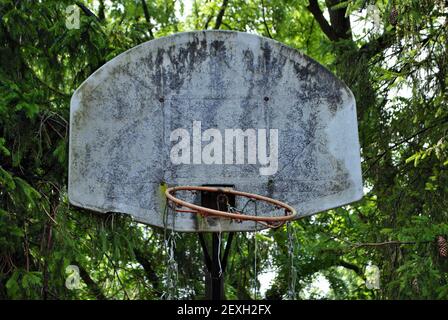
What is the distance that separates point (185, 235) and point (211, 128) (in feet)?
16.1

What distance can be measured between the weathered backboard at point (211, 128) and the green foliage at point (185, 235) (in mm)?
1545

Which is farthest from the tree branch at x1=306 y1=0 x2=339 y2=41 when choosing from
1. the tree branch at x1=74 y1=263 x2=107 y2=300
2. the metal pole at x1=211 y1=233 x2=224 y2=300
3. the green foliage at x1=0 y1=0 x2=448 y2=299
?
the metal pole at x1=211 y1=233 x2=224 y2=300

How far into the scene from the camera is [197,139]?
822cm

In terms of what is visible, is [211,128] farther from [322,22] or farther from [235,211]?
[322,22]

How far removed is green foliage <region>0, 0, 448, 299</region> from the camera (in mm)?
10453

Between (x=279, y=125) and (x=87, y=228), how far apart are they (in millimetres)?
4025

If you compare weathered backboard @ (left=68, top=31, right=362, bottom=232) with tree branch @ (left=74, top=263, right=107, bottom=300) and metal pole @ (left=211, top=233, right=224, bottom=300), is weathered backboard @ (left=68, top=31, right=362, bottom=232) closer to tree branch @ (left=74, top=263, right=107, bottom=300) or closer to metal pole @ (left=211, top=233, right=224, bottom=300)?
metal pole @ (left=211, top=233, right=224, bottom=300)

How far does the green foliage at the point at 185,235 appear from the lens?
10.5 m

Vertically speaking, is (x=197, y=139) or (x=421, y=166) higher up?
(x=421, y=166)
